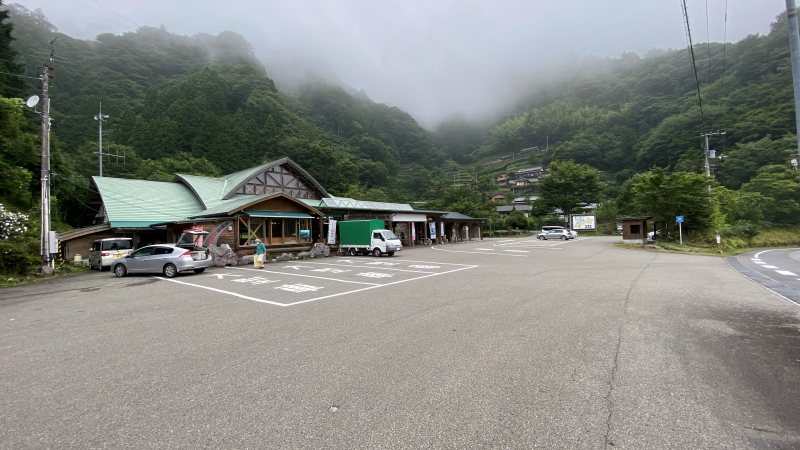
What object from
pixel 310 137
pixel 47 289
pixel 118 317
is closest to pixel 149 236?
pixel 47 289

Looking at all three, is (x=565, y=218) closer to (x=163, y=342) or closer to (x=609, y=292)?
(x=609, y=292)

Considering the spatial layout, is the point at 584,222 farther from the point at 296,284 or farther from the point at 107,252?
the point at 107,252

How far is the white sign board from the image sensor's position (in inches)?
1870

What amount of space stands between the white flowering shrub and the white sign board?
51576mm

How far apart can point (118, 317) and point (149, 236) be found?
20530 mm

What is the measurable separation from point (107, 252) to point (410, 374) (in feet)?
65.6

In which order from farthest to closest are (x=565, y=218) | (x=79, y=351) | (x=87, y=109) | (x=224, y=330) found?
(x=565, y=218), (x=87, y=109), (x=224, y=330), (x=79, y=351)

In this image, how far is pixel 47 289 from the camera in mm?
11391

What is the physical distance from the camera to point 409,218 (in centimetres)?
3084

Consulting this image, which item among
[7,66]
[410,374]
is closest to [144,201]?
[7,66]

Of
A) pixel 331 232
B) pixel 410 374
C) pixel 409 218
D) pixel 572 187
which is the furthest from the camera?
pixel 572 187

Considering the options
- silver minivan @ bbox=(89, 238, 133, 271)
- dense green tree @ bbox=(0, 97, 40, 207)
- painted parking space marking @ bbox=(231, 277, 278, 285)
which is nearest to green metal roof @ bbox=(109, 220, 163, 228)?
silver minivan @ bbox=(89, 238, 133, 271)

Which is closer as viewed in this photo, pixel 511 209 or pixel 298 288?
pixel 298 288

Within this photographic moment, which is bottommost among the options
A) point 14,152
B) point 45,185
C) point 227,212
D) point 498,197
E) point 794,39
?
point 227,212
